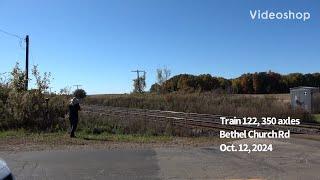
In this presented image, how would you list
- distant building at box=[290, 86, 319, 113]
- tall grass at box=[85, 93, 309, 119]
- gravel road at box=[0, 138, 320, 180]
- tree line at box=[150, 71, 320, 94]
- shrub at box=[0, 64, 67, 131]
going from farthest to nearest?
tree line at box=[150, 71, 320, 94] → distant building at box=[290, 86, 319, 113] → tall grass at box=[85, 93, 309, 119] → shrub at box=[0, 64, 67, 131] → gravel road at box=[0, 138, 320, 180]

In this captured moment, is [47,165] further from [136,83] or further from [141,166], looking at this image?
[136,83]

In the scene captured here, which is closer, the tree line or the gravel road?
the gravel road

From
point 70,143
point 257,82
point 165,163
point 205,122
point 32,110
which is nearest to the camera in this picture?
point 165,163

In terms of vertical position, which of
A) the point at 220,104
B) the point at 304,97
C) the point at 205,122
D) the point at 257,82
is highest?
the point at 257,82

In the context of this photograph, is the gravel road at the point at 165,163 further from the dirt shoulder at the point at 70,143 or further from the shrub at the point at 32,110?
the shrub at the point at 32,110

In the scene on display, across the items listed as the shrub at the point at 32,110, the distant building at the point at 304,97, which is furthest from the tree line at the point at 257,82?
the shrub at the point at 32,110

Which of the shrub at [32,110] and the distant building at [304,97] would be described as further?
the distant building at [304,97]

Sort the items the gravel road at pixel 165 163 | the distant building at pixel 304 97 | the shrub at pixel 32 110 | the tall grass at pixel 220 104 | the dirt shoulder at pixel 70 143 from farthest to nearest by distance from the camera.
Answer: the distant building at pixel 304 97
the tall grass at pixel 220 104
the shrub at pixel 32 110
the dirt shoulder at pixel 70 143
the gravel road at pixel 165 163

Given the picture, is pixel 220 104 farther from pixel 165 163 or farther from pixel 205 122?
pixel 165 163

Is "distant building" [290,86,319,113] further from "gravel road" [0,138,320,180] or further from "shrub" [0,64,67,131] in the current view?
"gravel road" [0,138,320,180]

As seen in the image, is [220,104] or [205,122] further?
[220,104]

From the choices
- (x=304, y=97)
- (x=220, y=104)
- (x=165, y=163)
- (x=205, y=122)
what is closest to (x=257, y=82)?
(x=220, y=104)

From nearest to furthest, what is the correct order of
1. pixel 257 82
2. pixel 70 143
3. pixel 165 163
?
pixel 165 163
pixel 70 143
pixel 257 82

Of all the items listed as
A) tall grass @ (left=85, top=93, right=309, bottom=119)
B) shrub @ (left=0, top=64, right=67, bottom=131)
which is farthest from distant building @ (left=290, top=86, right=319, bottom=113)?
shrub @ (left=0, top=64, right=67, bottom=131)
